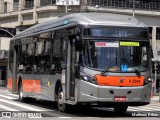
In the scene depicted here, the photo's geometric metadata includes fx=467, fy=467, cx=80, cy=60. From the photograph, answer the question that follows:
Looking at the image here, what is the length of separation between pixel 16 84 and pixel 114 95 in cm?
994

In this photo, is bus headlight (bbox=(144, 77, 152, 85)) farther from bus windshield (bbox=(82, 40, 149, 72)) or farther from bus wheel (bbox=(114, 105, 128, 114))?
bus wheel (bbox=(114, 105, 128, 114))

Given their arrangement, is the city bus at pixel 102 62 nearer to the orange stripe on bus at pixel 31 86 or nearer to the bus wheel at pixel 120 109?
the bus wheel at pixel 120 109

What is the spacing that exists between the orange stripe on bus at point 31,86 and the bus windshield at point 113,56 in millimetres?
5230

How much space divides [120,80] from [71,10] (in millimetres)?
47165

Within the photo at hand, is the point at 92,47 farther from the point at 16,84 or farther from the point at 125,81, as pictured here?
the point at 16,84

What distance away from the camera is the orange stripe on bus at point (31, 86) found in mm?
20325

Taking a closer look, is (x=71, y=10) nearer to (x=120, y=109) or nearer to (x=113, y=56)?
(x=120, y=109)

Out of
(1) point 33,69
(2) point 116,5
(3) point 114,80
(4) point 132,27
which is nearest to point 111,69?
(3) point 114,80

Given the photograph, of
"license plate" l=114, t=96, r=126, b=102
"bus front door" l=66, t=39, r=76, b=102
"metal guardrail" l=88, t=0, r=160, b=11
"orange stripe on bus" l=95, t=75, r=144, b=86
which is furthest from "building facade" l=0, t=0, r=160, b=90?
"license plate" l=114, t=96, r=126, b=102

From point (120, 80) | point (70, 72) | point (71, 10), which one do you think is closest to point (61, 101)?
point (70, 72)

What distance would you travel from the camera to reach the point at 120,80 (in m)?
15.4

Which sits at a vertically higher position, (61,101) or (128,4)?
(128,4)

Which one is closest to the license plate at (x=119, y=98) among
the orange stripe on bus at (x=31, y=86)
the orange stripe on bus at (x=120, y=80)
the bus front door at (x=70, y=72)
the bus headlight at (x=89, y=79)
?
the orange stripe on bus at (x=120, y=80)

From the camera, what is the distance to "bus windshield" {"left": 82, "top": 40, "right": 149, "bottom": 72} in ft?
50.5
